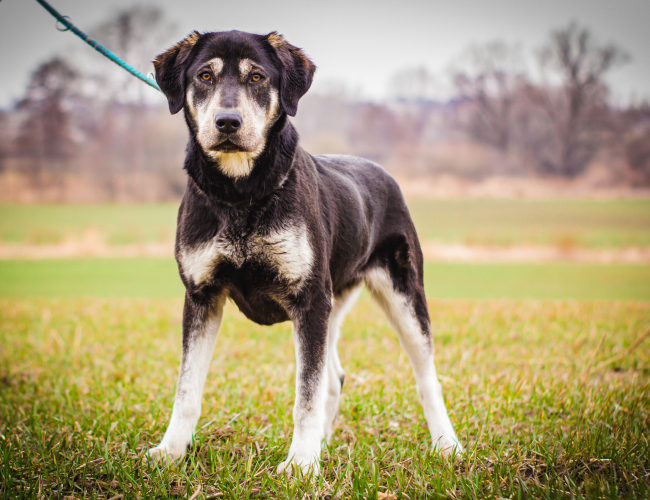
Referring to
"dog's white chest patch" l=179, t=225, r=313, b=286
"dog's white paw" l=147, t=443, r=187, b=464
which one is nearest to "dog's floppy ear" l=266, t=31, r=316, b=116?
"dog's white chest patch" l=179, t=225, r=313, b=286

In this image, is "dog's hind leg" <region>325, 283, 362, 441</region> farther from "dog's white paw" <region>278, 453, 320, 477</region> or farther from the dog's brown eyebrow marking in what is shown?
the dog's brown eyebrow marking

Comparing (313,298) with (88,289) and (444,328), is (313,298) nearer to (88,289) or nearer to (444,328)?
(444,328)

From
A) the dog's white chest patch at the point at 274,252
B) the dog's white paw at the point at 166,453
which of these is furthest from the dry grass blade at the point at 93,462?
the dog's white chest patch at the point at 274,252

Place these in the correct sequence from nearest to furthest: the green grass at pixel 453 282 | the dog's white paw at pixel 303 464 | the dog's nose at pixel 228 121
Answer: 1. the dog's nose at pixel 228 121
2. the dog's white paw at pixel 303 464
3. the green grass at pixel 453 282

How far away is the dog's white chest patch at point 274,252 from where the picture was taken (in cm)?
245

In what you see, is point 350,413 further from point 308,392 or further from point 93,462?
point 93,462

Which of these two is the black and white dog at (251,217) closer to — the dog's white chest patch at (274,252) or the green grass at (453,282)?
the dog's white chest patch at (274,252)

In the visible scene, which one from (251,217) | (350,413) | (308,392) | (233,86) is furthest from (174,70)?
(350,413)

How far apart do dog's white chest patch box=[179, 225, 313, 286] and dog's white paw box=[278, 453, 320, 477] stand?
35.5 inches

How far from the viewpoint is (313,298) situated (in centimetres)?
251

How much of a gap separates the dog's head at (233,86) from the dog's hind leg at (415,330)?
127cm

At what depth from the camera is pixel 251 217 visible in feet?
8.16

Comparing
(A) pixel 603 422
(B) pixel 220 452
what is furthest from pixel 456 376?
(B) pixel 220 452

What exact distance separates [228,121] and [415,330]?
6.06 feet
